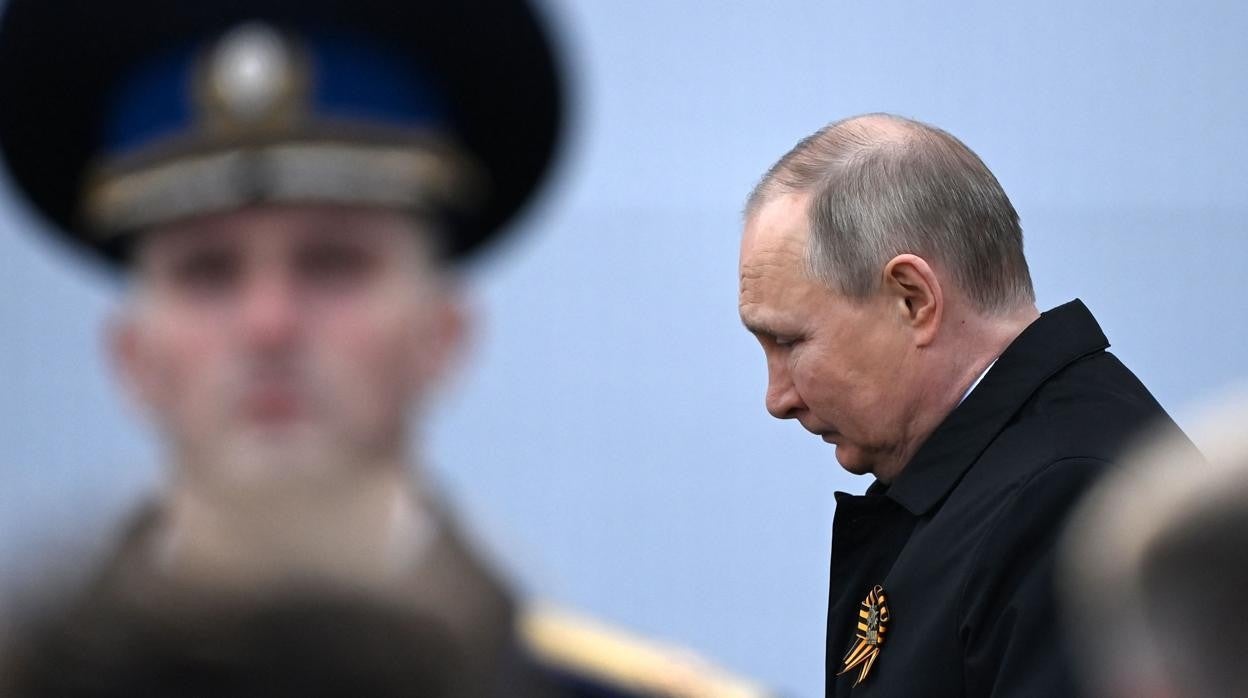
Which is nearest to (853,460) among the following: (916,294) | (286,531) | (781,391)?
(781,391)

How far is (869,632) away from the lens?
68.7 inches

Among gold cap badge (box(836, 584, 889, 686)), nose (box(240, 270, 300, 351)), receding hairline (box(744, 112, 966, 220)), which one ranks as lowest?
gold cap badge (box(836, 584, 889, 686))

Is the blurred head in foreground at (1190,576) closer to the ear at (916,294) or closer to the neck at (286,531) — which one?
the neck at (286,531)

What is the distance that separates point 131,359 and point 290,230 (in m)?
0.09

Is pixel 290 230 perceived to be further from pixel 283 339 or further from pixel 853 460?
pixel 853 460

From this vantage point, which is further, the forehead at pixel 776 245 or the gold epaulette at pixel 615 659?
the forehead at pixel 776 245

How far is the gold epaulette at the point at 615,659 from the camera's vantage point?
931 mm

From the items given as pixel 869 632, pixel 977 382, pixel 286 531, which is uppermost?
pixel 977 382

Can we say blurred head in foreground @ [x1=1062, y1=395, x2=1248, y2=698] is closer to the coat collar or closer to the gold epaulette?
the gold epaulette

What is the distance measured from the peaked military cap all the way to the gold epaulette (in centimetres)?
25

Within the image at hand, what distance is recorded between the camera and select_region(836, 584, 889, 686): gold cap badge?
1.72 m

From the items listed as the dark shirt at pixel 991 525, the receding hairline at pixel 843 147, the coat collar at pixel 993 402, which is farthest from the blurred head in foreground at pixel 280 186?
the receding hairline at pixel 843 147

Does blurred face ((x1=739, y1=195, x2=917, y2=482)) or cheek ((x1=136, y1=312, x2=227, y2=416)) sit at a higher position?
blurred face ((x1=739, y1=195, x2=917, y2=482))

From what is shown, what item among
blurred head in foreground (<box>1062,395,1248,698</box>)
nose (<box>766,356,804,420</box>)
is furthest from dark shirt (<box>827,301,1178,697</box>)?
blurred head in foreground (<box>1062,395,1248,698</box>)
